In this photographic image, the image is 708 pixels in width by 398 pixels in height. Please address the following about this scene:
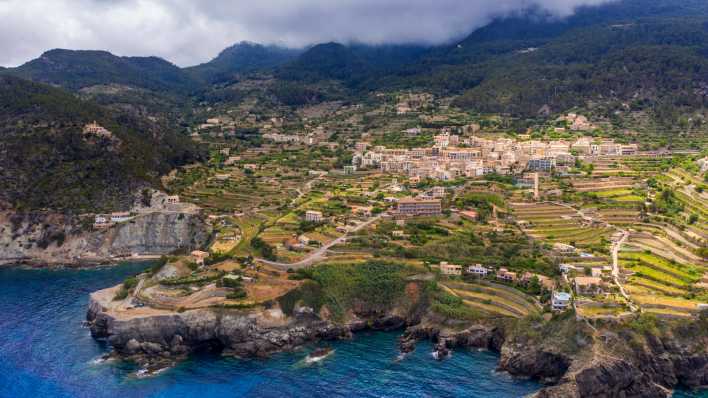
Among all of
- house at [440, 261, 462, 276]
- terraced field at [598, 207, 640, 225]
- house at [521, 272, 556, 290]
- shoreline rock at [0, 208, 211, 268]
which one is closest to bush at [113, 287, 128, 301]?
shoreline rock at [0, 208, 211, 268]

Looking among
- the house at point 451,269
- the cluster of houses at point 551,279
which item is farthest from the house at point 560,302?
the house at point 451,269

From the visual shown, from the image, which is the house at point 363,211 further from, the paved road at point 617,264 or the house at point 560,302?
the house at point 560,302

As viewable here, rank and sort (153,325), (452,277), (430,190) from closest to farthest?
(153,325) → (452,277) → (430,190)

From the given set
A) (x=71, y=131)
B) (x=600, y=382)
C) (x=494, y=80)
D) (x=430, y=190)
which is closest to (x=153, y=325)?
(x=600, y=382)

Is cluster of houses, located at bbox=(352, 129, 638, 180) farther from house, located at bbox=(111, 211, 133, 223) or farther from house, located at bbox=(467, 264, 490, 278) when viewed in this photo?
house, located at bbox=(111, 211, 133, 223)

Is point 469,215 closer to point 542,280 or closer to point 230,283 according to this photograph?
point 542,280

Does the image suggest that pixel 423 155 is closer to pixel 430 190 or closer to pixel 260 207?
pixel 430 190
